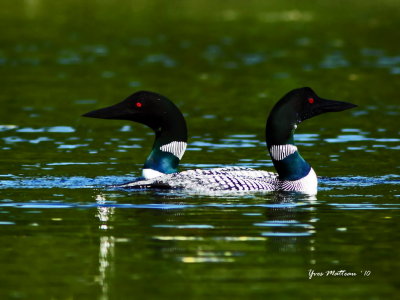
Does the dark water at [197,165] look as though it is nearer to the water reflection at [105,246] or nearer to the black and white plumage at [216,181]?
the water reflection at [105,246]

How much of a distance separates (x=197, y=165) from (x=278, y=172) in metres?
2.20

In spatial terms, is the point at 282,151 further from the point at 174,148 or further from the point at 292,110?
the point at 174,148

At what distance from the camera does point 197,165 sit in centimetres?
1623

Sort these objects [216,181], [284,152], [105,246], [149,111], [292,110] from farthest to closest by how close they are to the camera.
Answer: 1. [149,111]
2. [292,110]
3. [284,152]
4. [216,181]
5. [105,246]

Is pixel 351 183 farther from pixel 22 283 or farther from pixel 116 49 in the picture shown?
pixel 116 49

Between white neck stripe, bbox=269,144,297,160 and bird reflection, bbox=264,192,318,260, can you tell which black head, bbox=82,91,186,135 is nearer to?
white neck stripe, bbox=269,144,297,160

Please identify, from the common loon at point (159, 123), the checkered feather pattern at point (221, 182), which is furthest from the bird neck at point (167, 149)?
the checkered feather pattern at point (221, 182)

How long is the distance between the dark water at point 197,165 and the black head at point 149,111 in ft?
2.50

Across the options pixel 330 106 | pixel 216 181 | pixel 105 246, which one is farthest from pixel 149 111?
pixel 105 246

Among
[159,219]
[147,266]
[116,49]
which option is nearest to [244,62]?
[116,49]

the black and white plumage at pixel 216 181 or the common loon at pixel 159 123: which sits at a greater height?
the common loon at pixel 159 123

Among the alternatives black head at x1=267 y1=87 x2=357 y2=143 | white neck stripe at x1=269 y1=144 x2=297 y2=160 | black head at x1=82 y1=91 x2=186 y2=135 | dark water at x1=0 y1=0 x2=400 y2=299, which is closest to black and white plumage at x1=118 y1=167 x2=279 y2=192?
dark water at x1=0 y1=0 x2=400 y2=299

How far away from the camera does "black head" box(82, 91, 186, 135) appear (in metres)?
14.8

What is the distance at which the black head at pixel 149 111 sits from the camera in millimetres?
14781
